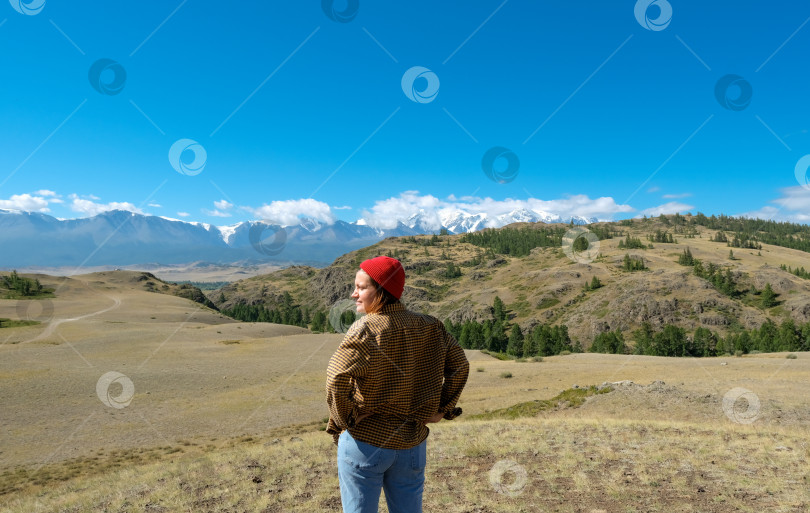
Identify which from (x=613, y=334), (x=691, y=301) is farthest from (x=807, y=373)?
(x=691, y=301)

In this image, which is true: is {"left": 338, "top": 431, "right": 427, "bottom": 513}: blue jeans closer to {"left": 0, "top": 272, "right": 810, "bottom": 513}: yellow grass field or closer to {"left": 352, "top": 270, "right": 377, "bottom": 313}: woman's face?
{"left": 352, "top": 270, "right": 377, "bottom": 313}: woman's face

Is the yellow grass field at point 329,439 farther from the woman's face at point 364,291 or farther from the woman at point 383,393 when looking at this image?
the woman's face at point 364,291

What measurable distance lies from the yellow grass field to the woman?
5.30 meters

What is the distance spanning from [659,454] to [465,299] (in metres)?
149

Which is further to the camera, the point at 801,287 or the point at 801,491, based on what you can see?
the point at 801,287

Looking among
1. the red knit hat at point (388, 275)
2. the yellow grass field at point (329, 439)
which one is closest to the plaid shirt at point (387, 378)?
the red knit hat at point (388, 275)

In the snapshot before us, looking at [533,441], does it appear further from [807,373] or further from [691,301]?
[691,301]

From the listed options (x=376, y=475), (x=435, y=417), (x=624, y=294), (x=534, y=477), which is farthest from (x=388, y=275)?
(x=624, y=294)

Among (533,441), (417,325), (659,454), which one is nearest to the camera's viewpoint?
(417,325)

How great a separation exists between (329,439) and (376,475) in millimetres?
12452

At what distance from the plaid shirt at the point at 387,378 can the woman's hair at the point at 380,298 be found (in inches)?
2.2

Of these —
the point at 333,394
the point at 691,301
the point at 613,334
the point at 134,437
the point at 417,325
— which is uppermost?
the point at 691,301

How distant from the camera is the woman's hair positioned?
3975mm

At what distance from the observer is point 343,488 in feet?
13.0
